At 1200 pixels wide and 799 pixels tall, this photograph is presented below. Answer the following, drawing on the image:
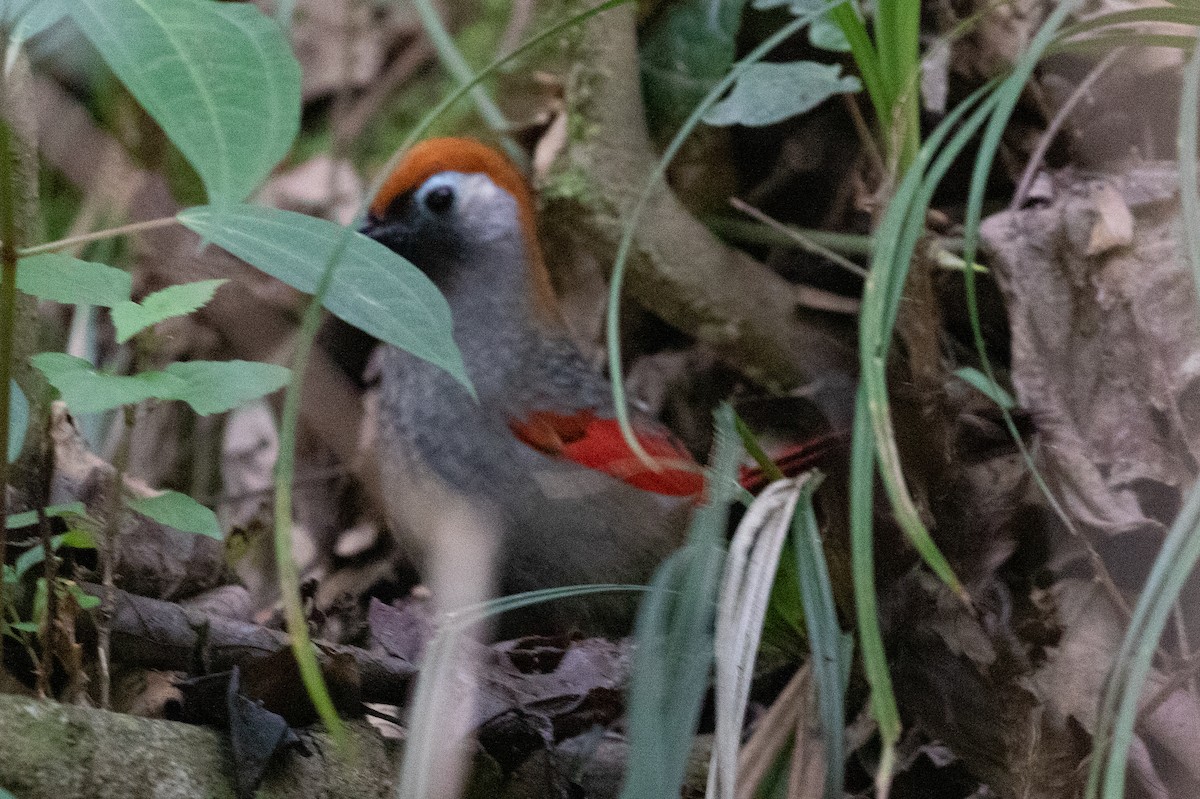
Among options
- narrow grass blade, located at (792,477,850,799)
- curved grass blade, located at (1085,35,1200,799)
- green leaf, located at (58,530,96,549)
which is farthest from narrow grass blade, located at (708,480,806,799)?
green leaf, located at (58,530,96,549)

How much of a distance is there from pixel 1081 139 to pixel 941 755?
161 centimetres

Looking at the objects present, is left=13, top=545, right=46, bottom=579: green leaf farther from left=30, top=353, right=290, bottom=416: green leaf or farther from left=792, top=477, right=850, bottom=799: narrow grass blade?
left=792, top=477, right=850, bottom=799: narrow grass blade

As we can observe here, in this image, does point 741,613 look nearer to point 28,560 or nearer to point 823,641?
point 823,641

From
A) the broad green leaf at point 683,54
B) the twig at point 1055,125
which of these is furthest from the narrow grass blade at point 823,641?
the broad green leaf at point 683,54

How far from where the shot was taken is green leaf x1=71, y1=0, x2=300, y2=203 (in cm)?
103

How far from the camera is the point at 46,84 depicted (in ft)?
12.4

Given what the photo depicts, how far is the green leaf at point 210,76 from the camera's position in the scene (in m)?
1.03

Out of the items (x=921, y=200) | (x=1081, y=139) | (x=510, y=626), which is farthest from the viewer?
(x=1081, y=139)

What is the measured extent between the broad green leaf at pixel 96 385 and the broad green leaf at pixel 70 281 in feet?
0.22

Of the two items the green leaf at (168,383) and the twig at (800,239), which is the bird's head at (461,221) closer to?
the twig at (800,239)

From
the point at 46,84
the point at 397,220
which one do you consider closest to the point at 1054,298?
the point at 397,220

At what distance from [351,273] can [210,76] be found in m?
0.26

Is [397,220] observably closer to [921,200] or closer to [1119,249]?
[1119,249]

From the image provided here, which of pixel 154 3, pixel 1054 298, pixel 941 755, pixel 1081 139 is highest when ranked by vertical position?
pixel 154 3
